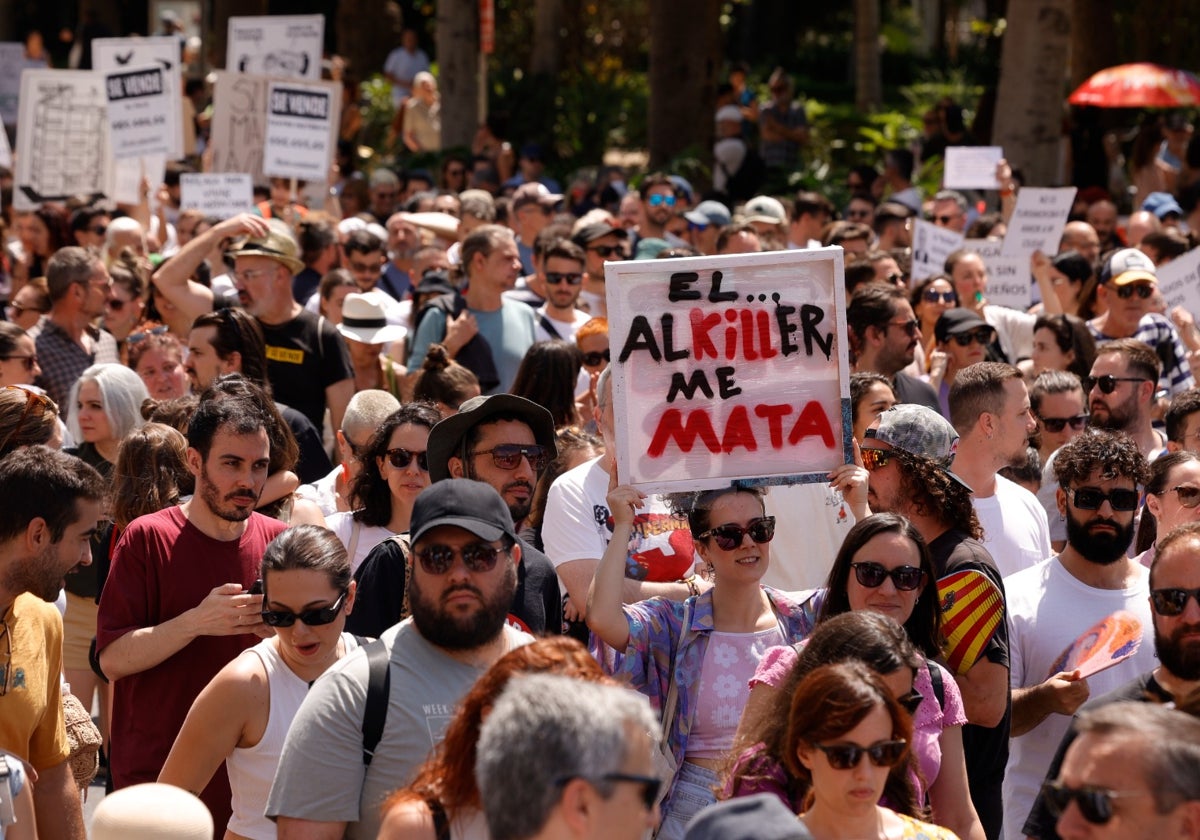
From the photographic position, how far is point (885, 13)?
41.9m

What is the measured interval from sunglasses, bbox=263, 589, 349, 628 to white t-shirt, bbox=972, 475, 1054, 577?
8.29 feet

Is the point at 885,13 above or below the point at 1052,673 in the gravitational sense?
above

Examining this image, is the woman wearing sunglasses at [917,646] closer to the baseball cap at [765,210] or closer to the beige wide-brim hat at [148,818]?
the beige wide-brim hat at [148,818]

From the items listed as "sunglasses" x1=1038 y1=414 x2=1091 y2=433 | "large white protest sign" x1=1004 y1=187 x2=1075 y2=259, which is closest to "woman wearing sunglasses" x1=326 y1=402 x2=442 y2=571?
"sunglasses" x1=1038 y1=414 x2=1091 y2=433

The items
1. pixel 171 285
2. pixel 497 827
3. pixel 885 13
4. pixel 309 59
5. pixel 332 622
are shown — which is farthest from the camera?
pixel 885 13

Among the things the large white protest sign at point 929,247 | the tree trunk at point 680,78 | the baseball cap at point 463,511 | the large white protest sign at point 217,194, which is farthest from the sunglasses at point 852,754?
the tree trunk at point 680,78

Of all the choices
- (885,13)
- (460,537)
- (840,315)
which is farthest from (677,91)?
(885,13)

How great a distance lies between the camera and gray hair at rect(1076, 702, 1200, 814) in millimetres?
3238

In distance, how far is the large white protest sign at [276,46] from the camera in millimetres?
16609

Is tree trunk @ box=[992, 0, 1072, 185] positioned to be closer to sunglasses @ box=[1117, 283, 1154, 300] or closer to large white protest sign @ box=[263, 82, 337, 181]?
large white protest sign @ box=[263, 82, 337, 181]

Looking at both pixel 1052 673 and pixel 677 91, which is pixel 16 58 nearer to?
pixel 677 91

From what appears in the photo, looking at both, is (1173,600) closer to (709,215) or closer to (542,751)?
(542,751)

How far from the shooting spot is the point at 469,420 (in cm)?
555

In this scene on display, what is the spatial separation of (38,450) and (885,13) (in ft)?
129
